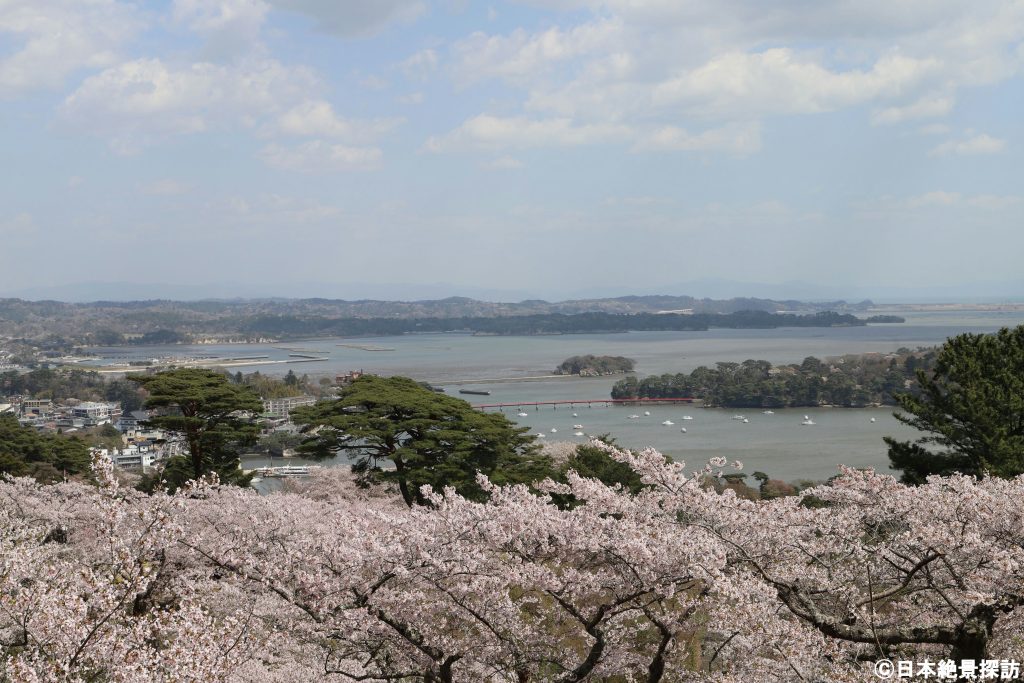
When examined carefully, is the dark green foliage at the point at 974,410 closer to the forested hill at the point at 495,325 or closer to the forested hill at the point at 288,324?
the forested hill at the point at 495,325

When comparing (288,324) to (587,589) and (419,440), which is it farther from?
(587,589)

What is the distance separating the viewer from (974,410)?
1180 centimetres

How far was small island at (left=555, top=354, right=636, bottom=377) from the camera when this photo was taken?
61750 mm

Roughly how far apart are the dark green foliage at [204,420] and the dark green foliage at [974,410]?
10.3 metres

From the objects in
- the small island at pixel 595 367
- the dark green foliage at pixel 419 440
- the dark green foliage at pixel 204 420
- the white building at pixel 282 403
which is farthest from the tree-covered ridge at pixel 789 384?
the dark green foliage at pixel 204 420

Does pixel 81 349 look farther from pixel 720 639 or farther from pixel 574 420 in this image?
pixel 720 639

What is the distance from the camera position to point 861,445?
29.7 metres

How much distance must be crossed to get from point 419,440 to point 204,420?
349cm

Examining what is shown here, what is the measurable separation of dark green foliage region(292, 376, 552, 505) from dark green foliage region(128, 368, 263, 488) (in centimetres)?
94

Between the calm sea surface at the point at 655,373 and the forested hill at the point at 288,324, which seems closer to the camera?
the calm sea surface at the point at 655,373

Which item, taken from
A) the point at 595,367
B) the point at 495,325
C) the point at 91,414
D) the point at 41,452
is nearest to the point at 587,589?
the point at 41,452

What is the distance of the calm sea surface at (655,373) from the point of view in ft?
96.3

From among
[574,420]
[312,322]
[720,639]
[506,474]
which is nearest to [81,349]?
[312,322]

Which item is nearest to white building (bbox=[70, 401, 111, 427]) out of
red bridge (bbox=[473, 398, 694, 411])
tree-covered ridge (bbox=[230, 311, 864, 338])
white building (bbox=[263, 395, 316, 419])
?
white building (bbox=[263, 395, 316, 419])
